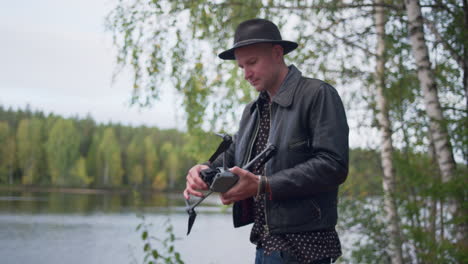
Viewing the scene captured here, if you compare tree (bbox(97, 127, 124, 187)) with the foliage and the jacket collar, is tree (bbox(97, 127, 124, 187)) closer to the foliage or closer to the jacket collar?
the foliage

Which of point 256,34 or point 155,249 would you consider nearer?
point 256,34

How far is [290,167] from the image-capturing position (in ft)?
6.63

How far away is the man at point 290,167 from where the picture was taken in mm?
1926

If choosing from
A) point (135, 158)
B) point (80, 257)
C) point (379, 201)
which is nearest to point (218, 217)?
point (80, 257)

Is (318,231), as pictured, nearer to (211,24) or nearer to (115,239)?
(211,24)

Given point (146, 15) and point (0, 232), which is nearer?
point (146, 15)

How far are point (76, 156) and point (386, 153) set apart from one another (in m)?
69.9

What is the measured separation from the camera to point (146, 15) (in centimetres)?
684

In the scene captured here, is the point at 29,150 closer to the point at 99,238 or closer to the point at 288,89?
the point at 99,238

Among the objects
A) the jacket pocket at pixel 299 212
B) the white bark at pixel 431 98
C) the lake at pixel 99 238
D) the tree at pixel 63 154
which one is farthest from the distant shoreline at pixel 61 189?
the jacket pocket at pixel 299 212

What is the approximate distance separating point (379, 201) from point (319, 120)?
5.06 m

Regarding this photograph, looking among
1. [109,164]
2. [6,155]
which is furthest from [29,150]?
[109,164]

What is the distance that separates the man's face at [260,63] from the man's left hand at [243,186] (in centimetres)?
45

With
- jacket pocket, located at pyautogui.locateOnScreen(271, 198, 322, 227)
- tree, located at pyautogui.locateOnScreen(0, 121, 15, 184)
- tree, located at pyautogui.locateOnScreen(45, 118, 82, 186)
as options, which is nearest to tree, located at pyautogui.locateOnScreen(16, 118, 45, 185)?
tree, located at pyautogui.locateOnScreen(0, 121, 15, 184)
